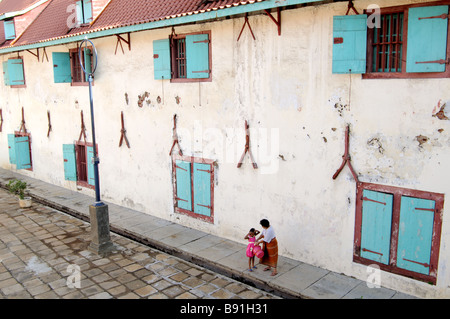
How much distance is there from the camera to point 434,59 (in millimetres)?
6383

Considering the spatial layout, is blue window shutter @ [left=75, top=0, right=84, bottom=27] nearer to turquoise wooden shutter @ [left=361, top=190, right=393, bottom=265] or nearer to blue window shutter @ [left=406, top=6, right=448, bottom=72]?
blue window shutter @ [left=406, top=6, right=448, bottom=72]

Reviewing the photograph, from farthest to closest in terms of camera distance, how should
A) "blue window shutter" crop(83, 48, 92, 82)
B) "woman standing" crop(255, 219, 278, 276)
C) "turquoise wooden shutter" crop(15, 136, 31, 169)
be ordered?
"turquoise wooden shutter" crop(15, 136, 31, 169) < "blue window shutter" crop(83, 48, 92, 82) < "woman standing" crop(255, 219, 278, 276)

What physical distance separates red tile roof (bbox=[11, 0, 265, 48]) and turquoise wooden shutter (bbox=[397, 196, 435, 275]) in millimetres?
4771

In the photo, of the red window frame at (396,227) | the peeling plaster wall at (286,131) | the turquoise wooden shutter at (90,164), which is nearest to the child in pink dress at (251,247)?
the peeling plaster wall at (286,131)

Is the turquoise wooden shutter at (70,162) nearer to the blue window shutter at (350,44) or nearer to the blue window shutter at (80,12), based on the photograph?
the blue window shutter at (80,12)

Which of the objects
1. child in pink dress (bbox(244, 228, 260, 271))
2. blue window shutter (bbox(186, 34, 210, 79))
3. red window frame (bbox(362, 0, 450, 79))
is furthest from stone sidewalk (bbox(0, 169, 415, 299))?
blue window shutter (bbox(186, 34, 210, 79))

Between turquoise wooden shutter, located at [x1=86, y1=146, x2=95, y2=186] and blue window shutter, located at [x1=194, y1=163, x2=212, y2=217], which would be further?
turquoise wooden shutter, located at [x1=86, y1=146, x2=95, y2=186]

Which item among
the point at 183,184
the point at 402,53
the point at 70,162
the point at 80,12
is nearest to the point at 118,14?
the point at 80,12

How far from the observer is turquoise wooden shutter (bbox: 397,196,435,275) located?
6.77 meters

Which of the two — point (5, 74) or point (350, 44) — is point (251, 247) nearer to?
point (350, 44)

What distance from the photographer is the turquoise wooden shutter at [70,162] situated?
14.6 metres

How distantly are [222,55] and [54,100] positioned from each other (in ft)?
28.3
